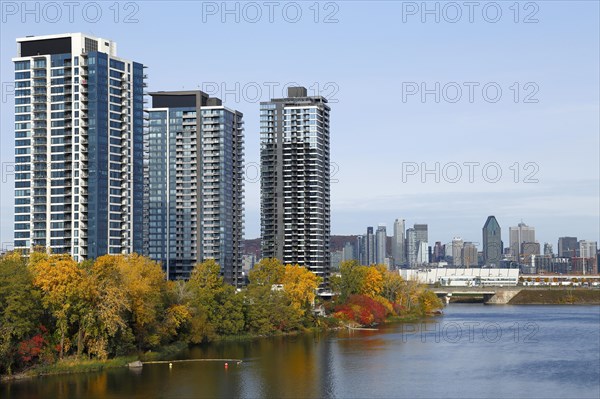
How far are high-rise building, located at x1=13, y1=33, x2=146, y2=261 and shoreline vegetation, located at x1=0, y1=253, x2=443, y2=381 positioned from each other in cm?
2939

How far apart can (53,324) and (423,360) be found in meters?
45.0

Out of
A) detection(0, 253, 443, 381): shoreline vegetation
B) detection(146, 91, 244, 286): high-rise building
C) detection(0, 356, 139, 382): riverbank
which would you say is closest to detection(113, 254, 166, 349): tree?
detection(0, 253, 443, 381): shoreline vegetation

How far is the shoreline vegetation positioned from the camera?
8575cm

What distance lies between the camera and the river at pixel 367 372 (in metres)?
80.4

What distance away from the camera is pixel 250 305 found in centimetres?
13475

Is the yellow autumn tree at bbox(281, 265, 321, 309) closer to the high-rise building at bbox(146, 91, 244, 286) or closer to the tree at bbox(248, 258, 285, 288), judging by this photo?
the tree at bbox(248, 258, 285, 288)

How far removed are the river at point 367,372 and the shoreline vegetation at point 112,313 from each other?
319 centimetres

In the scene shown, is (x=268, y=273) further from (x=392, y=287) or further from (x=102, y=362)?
(x=102, y=362)

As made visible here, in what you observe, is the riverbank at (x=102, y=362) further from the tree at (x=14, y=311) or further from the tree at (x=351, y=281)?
the tree at (x=351, y=281)

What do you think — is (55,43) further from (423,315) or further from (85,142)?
→ (423,315)

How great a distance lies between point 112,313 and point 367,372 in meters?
28.7

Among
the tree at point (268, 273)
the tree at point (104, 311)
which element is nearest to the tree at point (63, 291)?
the tree at point (104, 311)

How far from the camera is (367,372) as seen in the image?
93.9 m

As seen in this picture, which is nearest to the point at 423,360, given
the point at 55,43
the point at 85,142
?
the point at 85,142
